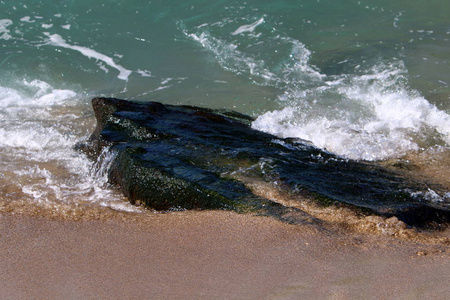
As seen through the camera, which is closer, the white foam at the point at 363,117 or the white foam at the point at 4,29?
the white foam at the point at 363,117

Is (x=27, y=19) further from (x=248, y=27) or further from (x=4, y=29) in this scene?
(x=248, y=27)

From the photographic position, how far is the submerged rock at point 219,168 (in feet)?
12.8

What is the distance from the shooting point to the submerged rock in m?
3.91

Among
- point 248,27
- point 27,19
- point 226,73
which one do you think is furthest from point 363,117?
point 27,19

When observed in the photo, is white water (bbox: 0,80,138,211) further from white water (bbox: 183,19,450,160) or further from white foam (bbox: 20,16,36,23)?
white foam (bbox: 20,16,36,23)

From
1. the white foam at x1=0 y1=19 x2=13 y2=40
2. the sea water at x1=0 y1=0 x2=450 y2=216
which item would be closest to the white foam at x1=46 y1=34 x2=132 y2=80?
the sea water at x1=0 y1=0 x2=450 y2=216

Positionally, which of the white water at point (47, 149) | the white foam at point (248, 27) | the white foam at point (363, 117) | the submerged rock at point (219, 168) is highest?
the white foam at point (248, 27)

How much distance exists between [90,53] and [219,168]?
6.17 meters

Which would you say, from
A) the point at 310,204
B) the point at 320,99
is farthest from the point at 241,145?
the point at 320,99

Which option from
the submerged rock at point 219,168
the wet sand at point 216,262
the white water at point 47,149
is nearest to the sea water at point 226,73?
the white water at point 47,149

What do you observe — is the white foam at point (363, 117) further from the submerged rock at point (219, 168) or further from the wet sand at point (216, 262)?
the wet sand at point (216, 262)

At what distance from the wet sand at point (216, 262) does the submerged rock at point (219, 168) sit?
382 millimetres

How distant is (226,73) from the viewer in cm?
868

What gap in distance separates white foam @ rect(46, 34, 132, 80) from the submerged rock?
346 cm
